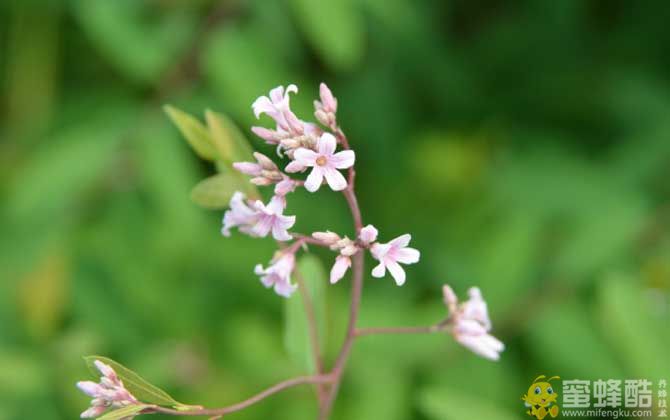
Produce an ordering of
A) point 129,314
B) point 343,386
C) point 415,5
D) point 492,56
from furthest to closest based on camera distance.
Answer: point 492,56 → point 415,5 → point 129,314 → point 343,386

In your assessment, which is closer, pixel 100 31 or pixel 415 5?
pixel 100 31

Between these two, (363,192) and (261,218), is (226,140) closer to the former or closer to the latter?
(261,218)

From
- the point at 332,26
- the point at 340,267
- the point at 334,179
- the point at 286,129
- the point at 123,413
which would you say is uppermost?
the point at 332,26

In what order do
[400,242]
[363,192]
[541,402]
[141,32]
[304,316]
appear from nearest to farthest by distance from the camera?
[400,242]
[304,316]
[541,402]
[141,32]
[363,192]

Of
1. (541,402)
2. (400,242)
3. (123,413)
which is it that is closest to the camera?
(123,413)

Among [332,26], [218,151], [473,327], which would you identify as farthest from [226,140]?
[332,26]

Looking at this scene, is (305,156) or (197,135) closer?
(305,156)

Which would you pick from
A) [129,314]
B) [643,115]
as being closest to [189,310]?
[129,314]

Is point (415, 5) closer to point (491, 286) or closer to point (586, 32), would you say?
point (586, 32)
